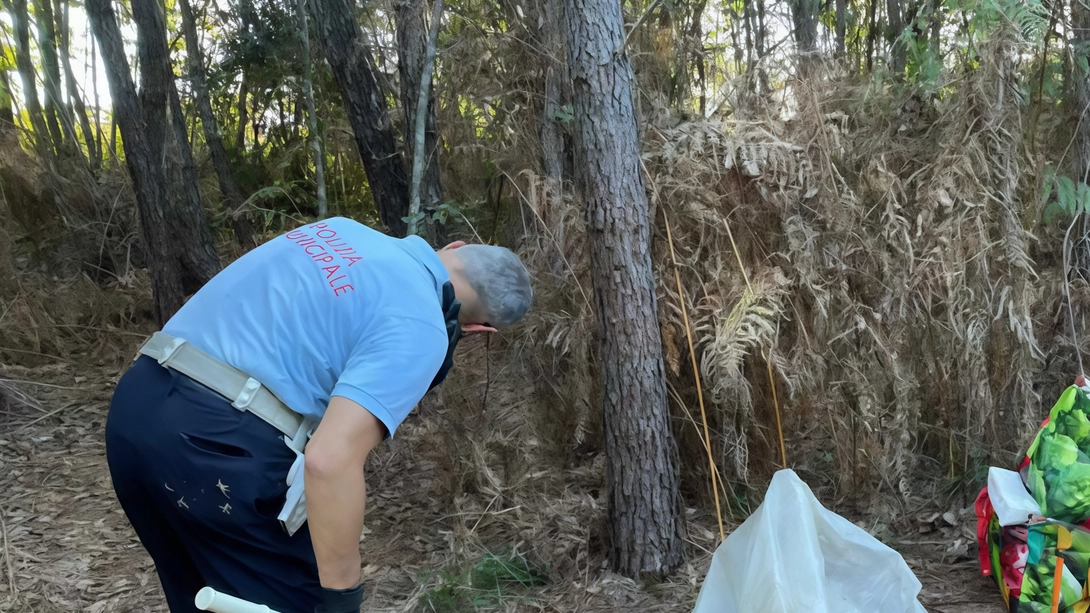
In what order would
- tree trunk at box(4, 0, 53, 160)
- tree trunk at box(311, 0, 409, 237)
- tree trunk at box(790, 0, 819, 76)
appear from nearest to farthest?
1. tree trunk at box(790, 0, 819, 76)
2. tree trunk at box(311, 0, 409, 237)
3. tree trunk at box(4, 0, 53, 160)

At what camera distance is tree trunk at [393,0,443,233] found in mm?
4466

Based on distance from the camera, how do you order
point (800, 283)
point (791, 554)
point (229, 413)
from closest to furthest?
point (229, 413) → point (791, 554) → point (800, 283)

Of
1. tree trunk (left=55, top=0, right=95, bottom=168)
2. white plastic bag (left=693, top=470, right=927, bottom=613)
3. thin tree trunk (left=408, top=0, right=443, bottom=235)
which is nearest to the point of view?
white plastic bag (left=693, top=470, right=927, bottom=613)

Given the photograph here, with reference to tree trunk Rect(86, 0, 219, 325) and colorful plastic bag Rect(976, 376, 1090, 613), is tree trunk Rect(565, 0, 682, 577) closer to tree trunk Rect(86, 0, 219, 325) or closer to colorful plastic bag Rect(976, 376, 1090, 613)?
colorful plastic bag Rect(976, 376, 1090, 613)

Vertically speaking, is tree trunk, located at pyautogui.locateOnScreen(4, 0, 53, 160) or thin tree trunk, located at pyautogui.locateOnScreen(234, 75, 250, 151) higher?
tree trunk, located at pyautogui.locateOnScreen(4, 0, 53, 160)

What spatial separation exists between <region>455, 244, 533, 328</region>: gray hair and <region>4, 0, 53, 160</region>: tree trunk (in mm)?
6311

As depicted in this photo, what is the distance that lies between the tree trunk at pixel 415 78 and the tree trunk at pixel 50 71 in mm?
4102

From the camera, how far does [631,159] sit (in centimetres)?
300

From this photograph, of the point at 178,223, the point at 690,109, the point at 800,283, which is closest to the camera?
the point at 800,283

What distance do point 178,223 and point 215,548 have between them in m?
4.36

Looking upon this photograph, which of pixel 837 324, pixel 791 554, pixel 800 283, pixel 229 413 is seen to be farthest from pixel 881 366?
pixel 229 413

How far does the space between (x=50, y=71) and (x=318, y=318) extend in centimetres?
702

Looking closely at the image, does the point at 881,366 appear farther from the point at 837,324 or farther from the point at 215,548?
the point at 215,548

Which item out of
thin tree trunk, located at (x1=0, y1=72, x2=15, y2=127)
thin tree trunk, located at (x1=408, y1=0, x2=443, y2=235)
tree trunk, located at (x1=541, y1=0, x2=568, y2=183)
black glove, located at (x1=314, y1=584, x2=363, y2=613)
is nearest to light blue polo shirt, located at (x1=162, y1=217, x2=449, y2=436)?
black glove, located at (x1=314, y1=584, x2=363, y2=613)
